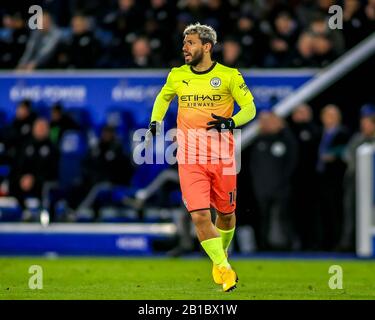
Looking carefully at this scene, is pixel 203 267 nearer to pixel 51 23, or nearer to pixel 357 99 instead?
pixel 357 99

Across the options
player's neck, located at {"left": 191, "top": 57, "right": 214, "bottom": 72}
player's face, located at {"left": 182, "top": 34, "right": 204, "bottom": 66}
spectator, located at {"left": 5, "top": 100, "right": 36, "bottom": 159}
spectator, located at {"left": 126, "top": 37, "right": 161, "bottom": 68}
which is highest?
spectator, located at {"left": 126, "top": 37, "right": 161, "bottom": 68}

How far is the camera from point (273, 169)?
60.7ft

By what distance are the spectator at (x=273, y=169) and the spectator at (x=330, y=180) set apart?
49cm

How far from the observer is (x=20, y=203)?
64.1 feet

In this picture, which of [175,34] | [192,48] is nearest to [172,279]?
[192,48]

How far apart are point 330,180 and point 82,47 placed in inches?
185

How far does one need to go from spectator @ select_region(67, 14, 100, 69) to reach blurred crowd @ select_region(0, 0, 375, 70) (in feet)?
0.05

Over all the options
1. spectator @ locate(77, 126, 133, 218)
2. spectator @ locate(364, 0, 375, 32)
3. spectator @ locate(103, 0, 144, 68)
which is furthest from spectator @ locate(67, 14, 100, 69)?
spectator @ locate(364, 0, 375, 32)

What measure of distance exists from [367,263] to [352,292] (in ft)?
14.3

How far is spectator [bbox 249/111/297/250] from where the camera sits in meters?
18.4

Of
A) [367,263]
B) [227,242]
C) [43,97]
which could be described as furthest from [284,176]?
[227,242]

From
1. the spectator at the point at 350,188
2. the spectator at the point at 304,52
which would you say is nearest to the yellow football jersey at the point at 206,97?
the spectator at the point at 350,188

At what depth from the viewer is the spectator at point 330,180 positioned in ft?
60.5

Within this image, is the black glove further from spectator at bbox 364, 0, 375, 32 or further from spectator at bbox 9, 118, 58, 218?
spectator at bbox 9, 118, 58, 218
